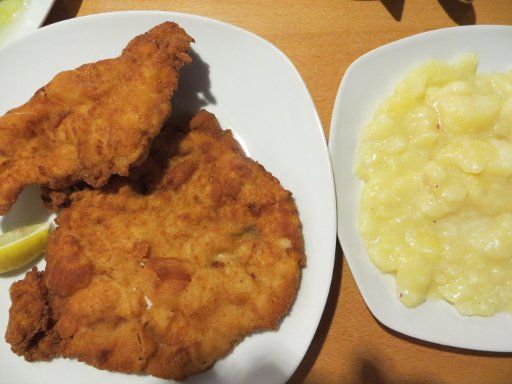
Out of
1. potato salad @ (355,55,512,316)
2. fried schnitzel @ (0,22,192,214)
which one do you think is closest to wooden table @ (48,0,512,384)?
potato salad @ (355,55,512,316)

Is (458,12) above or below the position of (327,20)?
below

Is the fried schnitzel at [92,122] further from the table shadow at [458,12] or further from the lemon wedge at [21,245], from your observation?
the table shadow at [458,12]

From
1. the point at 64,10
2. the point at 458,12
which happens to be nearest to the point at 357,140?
the point at 458,12

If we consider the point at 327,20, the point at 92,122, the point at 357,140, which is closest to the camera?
the point at 92,122

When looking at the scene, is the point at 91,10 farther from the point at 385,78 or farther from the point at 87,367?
the point at 87,367

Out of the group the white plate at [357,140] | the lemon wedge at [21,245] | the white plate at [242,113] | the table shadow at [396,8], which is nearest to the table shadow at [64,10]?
the white plate at [242,113]

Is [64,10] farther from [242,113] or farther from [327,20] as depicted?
[327,20]

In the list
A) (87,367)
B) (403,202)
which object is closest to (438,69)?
(403,202)
